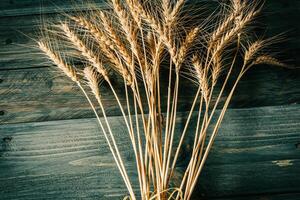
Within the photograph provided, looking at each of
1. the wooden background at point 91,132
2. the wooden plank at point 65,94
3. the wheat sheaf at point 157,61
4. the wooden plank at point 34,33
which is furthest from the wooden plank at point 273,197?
the wooden plank at point 34,33

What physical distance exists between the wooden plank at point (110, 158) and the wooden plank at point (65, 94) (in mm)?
36

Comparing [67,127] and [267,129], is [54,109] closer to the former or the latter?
[67,127]

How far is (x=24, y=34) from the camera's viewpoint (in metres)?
1.35

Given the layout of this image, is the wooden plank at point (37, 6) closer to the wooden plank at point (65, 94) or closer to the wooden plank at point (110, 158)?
the wooden plank at point (65, 94)

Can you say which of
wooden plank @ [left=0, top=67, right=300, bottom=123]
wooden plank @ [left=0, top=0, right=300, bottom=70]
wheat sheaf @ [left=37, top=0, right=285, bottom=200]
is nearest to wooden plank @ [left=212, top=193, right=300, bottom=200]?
wheat sheaf @ [left=37, top=0, right=285, bottom=200]

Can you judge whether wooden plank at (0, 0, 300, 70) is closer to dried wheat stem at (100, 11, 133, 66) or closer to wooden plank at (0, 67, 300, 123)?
wooden plank at (0, 67, 300, 123)

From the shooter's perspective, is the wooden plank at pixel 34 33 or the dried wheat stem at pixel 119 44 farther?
the wooden plank at pixel 34 33

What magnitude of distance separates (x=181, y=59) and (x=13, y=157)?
30.0 inches

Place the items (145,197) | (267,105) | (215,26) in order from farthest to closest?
(267,105) < (215,26) < (145,197)

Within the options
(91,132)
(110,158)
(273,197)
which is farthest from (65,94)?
(273,197)

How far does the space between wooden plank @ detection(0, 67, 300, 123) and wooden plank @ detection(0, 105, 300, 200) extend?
4 cm

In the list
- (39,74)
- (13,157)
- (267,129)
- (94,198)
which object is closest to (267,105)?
(267,129)

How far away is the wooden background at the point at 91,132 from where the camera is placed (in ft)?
4.22

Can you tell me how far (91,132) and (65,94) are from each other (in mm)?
187
